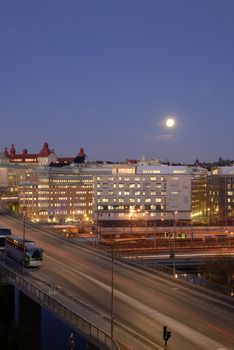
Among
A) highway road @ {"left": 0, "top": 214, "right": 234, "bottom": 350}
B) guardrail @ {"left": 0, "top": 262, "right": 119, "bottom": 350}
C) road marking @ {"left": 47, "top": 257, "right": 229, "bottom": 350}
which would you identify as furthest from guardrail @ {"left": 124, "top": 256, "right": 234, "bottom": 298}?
guardrail @ {"left": 0, "top": 262, "right": 119, "bottom": 350}

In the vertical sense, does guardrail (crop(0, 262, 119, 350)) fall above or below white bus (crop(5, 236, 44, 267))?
below

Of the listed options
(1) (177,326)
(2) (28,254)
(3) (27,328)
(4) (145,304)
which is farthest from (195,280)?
(2) (28,254)

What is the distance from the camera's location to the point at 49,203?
81188mm

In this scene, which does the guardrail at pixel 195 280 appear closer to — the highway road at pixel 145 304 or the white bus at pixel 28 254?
the highway road at pixel 145 304

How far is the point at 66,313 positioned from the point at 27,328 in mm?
6247

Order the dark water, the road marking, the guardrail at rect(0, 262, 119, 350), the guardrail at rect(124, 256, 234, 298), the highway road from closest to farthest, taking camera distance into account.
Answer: the guardrail at rect(0, 262, 119, 350) < the road marking < the highway road < the guardrail at rect(124, 256, 234, 298) < the dark water

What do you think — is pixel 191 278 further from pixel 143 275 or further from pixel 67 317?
pixel 67 317

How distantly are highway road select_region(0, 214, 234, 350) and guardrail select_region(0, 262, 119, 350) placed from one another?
2.01 ft

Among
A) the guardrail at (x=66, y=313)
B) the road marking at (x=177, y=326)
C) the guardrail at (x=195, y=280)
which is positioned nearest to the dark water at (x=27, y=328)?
the guardrail at (x=66, y=313)

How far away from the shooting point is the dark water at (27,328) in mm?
20938

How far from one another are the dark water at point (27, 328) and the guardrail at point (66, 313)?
5.20 feet

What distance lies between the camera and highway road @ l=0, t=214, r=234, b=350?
14.7m

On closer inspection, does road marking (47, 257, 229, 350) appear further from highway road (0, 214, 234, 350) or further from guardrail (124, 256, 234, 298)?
guardrail (124, 256, 234, 298)

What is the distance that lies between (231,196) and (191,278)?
60.8 metres
